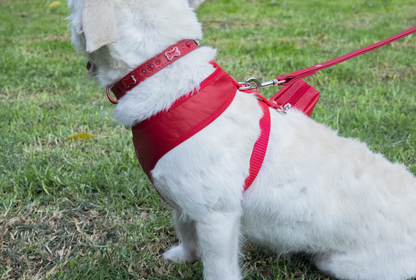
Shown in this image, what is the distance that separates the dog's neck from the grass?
3.22 feet

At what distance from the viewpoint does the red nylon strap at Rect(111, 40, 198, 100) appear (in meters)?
1.61

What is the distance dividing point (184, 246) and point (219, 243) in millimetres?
593

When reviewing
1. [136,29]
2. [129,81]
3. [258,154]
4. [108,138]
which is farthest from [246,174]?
[108,138]

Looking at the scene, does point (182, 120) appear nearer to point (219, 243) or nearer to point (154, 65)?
point (154, 65)

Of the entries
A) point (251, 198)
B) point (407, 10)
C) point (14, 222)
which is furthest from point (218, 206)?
point (407, 10)

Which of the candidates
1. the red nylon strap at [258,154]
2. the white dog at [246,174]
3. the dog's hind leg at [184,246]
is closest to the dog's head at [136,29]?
the white dog at [246,174]

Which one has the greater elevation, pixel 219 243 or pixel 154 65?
pixel 154 65

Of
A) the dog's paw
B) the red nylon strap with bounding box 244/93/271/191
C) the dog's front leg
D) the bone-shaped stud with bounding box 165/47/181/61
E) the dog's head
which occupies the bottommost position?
the dog's paw

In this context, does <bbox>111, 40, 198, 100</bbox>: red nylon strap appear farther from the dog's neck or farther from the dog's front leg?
the dog's front leg

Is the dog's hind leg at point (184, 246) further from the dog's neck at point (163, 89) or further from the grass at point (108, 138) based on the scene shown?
the dog's neck at point (163, 89)

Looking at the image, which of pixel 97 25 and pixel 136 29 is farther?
pixel 136 29

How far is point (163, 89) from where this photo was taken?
1.60 metres

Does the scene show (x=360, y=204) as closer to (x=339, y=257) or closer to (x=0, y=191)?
(x=339, y=257)

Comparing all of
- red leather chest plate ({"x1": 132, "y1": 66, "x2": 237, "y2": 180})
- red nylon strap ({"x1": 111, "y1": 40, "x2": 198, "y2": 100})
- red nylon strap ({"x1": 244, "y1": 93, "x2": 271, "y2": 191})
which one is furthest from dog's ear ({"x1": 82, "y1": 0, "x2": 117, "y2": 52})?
red nylon strap ({"x1": 244, "y1": 93, "x2": 271, "y2": 191})
